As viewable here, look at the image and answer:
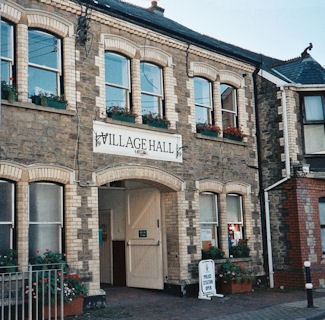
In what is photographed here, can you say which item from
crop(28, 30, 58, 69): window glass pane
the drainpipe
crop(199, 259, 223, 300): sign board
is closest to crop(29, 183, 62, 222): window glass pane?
crop(28, 30, 58, 69): window glass pane

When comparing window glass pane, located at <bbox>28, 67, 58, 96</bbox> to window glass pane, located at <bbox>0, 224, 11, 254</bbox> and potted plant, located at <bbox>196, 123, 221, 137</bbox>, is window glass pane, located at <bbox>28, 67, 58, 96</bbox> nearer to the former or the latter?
window glass pane, located at <bbox>0, 224, 11, 254</bbox>

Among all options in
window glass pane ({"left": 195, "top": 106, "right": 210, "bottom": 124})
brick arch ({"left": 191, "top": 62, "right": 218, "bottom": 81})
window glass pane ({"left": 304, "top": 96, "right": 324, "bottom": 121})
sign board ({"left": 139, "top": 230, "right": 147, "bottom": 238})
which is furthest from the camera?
window glass pane ({"left": 304, "top": 96, "right": 324, "bottom": 121})

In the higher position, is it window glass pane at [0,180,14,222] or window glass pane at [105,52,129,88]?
window glass pane at [105,52,129,88]

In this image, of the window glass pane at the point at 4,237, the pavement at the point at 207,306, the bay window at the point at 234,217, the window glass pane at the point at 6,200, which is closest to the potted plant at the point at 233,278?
the pavement at the point at 207,306

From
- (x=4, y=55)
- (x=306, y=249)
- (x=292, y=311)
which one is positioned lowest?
(x=292, y=311)

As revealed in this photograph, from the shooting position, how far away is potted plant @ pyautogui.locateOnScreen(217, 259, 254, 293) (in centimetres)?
1342

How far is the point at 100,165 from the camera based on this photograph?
11.5m

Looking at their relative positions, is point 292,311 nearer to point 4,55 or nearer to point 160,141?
point 160,141

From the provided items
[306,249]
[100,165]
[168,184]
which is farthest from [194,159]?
[306,249]

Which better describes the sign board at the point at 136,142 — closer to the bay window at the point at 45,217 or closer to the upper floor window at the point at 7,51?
the bay window at the point at 45,217

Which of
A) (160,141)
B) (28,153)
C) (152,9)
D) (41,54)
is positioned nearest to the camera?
(28,153)

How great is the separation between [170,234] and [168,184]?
1.43 metres

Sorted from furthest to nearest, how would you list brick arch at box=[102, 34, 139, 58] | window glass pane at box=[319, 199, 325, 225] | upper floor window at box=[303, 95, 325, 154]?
upper floor window at box=[303, 95, 325, 154] → window glass pane at box=[319, 199, 325, 225] → brick arch at box=[102, 34, 139, 58]

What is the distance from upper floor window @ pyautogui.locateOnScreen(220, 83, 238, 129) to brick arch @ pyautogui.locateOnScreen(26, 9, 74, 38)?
5912mm
